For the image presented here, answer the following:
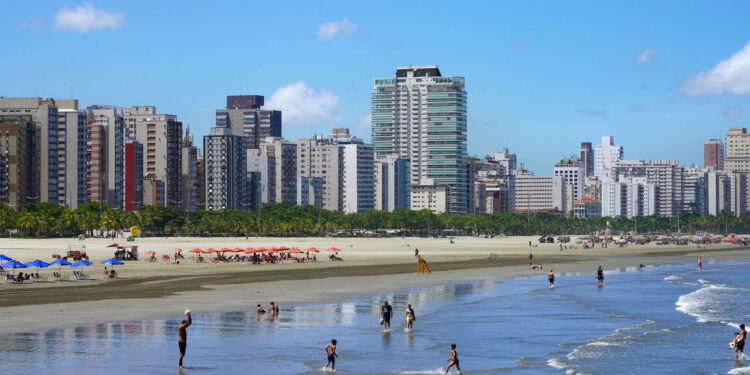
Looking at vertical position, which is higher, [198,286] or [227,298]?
[198,286]

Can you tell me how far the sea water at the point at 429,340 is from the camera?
1526 inches

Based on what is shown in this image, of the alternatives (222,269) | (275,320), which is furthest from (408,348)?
(222,269)

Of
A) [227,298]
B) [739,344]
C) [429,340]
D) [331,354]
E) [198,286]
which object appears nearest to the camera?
[331,354]

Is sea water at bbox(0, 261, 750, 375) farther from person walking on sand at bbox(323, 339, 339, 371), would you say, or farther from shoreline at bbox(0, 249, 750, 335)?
shoreline at bbox(0, 249, 750, 335)

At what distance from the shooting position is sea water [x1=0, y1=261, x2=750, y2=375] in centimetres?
3875

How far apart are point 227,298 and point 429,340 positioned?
22530mm

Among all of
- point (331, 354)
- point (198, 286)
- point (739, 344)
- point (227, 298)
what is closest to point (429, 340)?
point (331, 354)

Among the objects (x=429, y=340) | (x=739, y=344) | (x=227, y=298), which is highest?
(x=739, y=344)

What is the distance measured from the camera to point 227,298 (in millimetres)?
65438

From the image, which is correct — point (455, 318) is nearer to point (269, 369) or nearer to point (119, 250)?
point (269, 369)

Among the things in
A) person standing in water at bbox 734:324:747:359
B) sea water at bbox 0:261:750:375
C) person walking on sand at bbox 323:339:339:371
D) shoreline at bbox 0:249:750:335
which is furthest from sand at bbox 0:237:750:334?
person standing in water at bbox 734:324:747:359

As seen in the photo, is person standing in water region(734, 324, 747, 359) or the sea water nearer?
the sea water

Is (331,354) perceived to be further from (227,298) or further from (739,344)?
A: (227,298)

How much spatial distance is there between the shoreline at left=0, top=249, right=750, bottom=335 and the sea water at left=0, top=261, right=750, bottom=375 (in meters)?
2.25
